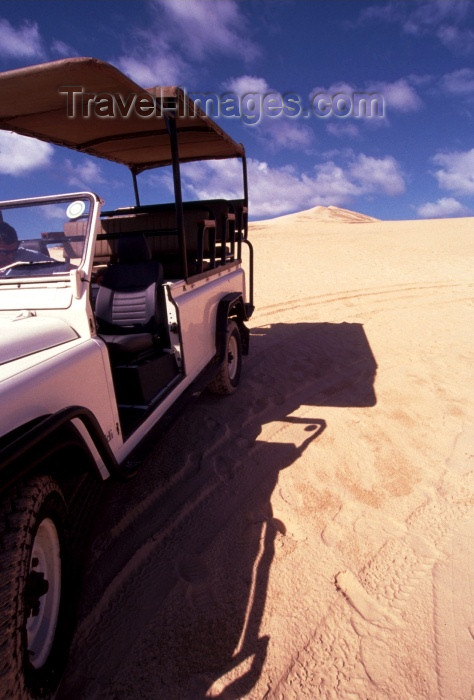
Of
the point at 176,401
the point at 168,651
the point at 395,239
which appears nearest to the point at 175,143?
the point at 176,401

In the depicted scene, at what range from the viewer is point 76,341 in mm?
2266

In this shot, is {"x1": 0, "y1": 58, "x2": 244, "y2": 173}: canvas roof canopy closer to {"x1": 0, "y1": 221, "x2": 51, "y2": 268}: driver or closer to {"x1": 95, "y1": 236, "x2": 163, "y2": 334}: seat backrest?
{"x1": 0, "y1": 221, "x2": 51, "y2": 268}: driver

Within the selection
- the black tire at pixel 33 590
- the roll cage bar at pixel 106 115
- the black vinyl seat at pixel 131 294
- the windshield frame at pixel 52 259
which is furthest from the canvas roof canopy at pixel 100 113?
the black tire at pixel 33 590

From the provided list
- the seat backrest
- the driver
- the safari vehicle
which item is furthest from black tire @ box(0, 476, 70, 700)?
the seat backrest

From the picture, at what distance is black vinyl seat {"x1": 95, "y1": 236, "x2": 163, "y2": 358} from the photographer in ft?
11.5

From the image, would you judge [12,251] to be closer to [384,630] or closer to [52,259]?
[52,259]

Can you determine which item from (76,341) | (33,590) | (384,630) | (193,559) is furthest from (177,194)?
(384,630)

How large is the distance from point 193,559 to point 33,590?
3.52 ft

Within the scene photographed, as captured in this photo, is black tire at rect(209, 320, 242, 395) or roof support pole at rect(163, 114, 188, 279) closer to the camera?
roof support pole at rect(163, 114, 188, 279)

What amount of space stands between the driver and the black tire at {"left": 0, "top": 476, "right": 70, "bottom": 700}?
1.69 m

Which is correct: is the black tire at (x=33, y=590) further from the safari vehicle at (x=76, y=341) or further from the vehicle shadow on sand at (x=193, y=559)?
the vehicle shadow on sand at (x=193, y=559)

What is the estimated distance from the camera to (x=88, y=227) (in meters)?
2.61

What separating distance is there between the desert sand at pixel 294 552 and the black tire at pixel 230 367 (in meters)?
0.18

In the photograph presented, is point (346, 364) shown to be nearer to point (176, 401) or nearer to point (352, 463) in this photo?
point (352, 463)
